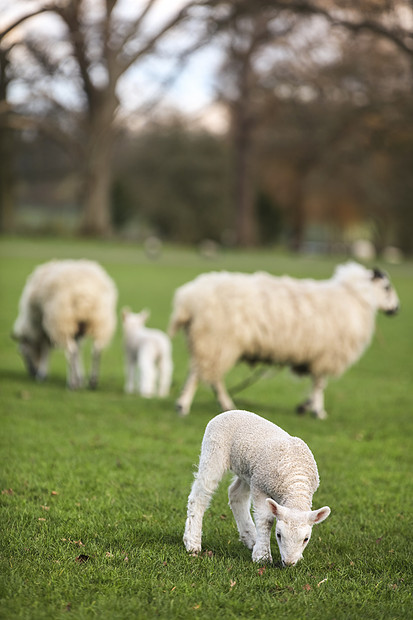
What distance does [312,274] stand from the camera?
28219mm

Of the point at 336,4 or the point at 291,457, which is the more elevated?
the point at 336,4

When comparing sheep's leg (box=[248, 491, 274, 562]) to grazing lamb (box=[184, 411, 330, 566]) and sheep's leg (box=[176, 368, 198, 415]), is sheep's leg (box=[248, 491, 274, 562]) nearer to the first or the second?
grazing lamb (box=[184, 411, 330, 566])

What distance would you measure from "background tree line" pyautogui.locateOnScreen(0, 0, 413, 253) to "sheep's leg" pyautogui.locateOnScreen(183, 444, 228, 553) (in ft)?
20.2

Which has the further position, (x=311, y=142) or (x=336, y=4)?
(x=311, y=142)

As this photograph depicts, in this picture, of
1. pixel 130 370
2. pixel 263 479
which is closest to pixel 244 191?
pixel 130 370

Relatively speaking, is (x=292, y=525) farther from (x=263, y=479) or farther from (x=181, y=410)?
(x=181, y=410)

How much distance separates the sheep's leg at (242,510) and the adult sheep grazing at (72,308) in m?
6.38

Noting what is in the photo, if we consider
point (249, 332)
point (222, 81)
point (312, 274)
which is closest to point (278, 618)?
point (249, 332)

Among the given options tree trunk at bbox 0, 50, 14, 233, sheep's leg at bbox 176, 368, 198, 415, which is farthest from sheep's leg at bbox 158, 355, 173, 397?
tree trunk at bbox 0, 50, 14, 233

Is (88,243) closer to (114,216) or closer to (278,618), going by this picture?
(114,216)

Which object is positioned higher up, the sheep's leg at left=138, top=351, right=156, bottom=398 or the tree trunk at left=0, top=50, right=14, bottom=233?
the tree trunk at left=0, top=50, right=14, bottom=233

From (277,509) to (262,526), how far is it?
11.4 inches

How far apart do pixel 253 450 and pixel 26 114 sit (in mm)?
32774

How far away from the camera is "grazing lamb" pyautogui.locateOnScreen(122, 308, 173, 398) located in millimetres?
10406
